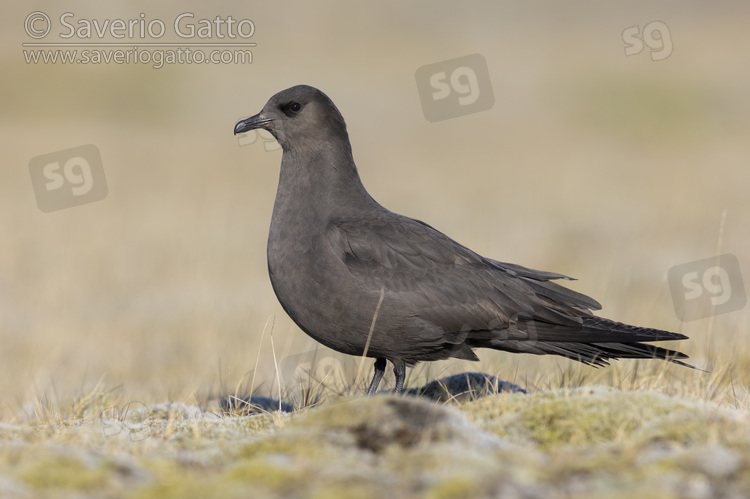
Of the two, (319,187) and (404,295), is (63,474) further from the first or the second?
(319,187)

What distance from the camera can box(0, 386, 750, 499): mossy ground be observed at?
2.98m

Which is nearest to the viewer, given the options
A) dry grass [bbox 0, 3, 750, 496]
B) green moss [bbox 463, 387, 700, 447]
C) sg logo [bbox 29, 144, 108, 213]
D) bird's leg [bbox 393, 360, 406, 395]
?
green moss [bbox 463, 387, 700, 447]

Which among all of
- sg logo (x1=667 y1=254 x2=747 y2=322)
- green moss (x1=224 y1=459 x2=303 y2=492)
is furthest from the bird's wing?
sg logo (x1=667 y1=254 x2=747 y2=322)

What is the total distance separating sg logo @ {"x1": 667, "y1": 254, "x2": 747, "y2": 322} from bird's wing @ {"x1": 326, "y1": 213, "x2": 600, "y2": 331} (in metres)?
6.21

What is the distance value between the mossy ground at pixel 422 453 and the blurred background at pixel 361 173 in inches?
62.3

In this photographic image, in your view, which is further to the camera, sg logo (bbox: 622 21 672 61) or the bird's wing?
sg logo (bbox: 622 21 672 61)

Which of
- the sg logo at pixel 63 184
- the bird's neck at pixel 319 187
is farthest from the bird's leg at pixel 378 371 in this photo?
the sg logo at pixel 63 184

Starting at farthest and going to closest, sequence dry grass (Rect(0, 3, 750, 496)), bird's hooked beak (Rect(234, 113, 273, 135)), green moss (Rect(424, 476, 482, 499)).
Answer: dry grass (Rect(0, 3, 750, 496))
bird's hooked beak (Rect(234, 113, 273, 135))
green moss (Rect(424, 476, 482, 499))

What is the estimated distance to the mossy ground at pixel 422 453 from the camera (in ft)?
9.78

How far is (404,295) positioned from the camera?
542cm

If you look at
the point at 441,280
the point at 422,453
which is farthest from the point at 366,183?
the point at 422,453

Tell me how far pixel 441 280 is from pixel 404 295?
280mm

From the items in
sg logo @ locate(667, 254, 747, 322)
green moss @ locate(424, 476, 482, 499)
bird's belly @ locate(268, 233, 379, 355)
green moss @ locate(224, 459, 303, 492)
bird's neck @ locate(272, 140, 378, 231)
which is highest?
bird's neck @ locate(272, 140, 378, 231)

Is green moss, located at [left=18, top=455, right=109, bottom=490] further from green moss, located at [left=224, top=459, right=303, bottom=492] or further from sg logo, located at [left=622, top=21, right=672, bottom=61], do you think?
sg logo, located at [left=622, top=21, right=672, bottom=61]
